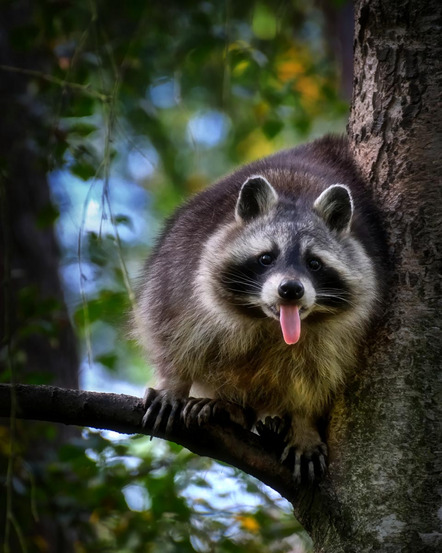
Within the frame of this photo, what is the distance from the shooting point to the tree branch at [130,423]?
2871 millimetres

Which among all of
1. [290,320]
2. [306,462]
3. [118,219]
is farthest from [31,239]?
[306,462]

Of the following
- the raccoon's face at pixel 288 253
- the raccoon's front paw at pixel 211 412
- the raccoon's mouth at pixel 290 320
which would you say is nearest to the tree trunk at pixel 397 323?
the raccoon's face at pixel 288 253

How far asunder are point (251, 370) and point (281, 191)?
0.77 m

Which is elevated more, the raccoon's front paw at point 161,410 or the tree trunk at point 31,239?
the tree trunk at point 31,239

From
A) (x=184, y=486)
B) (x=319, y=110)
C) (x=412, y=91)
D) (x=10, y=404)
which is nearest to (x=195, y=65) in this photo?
(x=319, y=110)

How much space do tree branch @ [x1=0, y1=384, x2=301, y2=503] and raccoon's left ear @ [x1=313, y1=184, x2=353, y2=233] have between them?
2.96ft

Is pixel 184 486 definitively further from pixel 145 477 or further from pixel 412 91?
pixel 412 91

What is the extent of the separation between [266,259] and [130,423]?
2.67ft

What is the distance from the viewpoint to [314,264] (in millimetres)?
3238

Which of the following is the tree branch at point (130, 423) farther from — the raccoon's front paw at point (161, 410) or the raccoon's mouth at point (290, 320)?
the raccoon's mouth at point (290, 320)

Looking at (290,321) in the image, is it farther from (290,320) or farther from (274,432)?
(274,432)

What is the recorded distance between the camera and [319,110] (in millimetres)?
6934

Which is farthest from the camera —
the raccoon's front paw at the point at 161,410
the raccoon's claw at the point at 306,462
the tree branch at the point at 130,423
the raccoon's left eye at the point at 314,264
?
the raccoon's left eye at the point at 314,264

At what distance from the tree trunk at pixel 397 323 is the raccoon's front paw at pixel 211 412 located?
43cm
